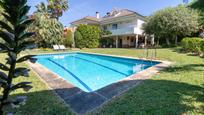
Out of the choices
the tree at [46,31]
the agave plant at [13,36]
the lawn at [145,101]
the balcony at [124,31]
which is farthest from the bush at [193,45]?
the tree at [46,31]

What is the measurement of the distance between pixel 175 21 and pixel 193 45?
779cm

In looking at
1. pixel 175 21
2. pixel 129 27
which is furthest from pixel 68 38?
pixel 175 21

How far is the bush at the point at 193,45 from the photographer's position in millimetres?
17453

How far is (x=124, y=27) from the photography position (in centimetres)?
3650

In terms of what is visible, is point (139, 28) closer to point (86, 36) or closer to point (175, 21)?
point (175, 21)

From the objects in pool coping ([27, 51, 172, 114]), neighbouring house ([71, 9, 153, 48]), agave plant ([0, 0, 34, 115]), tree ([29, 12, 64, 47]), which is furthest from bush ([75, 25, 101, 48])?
agave plant ([0, 0, 34, 115])

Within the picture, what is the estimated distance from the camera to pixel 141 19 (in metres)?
34.8

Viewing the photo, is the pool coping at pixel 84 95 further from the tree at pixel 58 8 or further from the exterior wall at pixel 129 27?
the tree at pixel 58 8

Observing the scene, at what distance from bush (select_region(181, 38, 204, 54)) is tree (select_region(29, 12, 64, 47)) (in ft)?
64.4

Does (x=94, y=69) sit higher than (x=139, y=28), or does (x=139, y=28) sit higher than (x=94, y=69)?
(x=139, y=28)

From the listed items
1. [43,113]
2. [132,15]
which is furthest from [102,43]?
[43,113]

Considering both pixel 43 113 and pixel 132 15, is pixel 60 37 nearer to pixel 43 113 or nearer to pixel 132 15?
pixel 132 15

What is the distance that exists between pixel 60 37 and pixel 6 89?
102 feet

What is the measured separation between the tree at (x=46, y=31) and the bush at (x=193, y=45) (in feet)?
64.4
